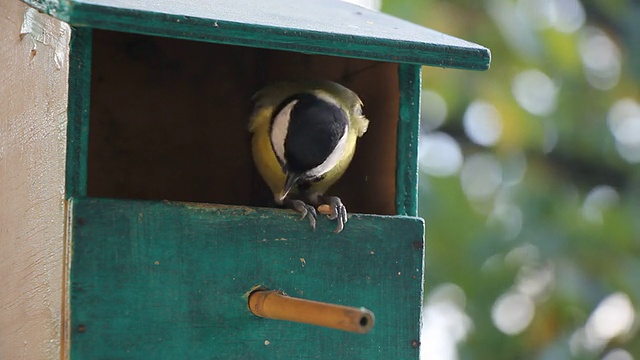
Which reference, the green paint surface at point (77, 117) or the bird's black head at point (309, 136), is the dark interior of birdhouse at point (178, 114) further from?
the green paint surface at point (77, 117)

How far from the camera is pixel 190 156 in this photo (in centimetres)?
285

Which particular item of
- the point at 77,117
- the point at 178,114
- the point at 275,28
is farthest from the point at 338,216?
the point at 178,114

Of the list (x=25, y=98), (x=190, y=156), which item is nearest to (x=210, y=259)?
(x=25, y=98)

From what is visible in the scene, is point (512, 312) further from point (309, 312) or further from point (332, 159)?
point (309, 312)

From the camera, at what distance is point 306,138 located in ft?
7.44

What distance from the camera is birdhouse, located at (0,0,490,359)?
77.9 inches

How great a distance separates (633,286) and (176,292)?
2249mm

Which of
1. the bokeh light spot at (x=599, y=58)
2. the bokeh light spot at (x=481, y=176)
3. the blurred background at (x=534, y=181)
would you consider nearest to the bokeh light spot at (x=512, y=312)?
the blurred background at (x=534, y=181)

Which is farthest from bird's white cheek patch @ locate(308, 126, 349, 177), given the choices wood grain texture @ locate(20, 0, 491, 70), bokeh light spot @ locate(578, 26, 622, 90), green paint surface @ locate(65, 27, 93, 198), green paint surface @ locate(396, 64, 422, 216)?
bokeh light spot @ locate(578, 26, 622, 90)

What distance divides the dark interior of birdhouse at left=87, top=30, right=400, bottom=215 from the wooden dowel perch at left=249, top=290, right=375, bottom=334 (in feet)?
2.52

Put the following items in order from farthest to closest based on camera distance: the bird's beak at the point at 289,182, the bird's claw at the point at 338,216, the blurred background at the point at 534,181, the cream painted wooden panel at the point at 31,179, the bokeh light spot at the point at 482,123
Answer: the bokeh light spot at the point at 482,123 → the blurred background at the point at 534,181 → the bird's beak at the point at 289,182 → the bird's claw at the point at 338,216 → the cream painted wooden panel at the point at 31,179

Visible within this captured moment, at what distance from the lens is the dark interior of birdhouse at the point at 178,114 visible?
2.76 metres

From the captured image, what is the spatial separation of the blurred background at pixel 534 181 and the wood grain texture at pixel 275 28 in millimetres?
1580

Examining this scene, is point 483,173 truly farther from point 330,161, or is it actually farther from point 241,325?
point 241,325
